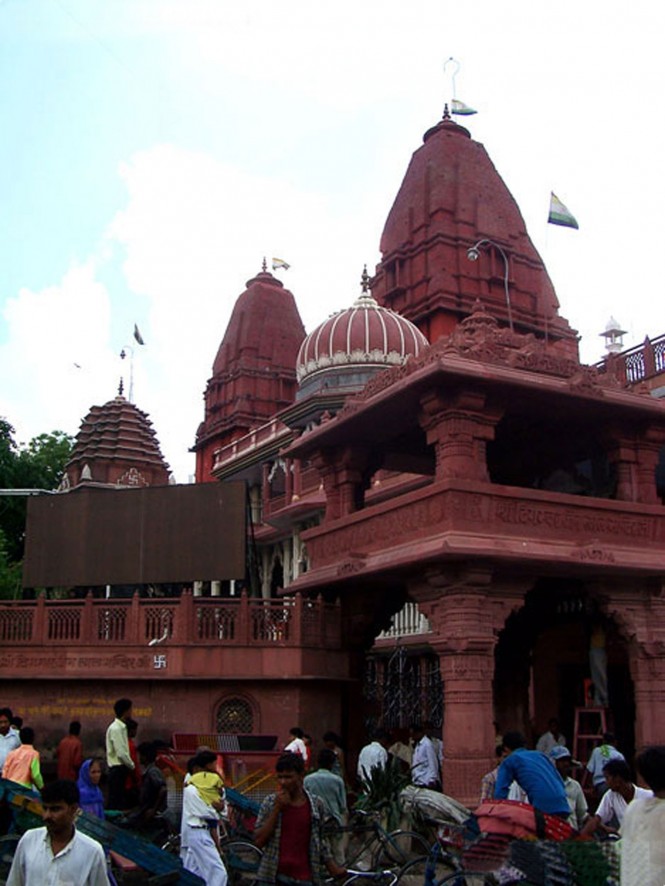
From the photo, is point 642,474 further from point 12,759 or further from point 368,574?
point 12,759

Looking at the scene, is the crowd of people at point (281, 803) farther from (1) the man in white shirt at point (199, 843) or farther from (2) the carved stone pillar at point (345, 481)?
(2) the carved stone pillar at point (345, 481)

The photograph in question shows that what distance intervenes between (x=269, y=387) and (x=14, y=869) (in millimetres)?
42033

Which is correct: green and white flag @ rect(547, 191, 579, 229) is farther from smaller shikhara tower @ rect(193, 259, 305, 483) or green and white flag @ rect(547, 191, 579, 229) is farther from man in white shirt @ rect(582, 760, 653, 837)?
smaller shikhara tower @ rect(193, 259, 305, 483)

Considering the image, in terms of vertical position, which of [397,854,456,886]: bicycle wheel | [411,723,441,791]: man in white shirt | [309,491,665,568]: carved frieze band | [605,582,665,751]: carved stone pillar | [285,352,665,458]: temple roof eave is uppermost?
[285,352,665,458]: temple roof eave

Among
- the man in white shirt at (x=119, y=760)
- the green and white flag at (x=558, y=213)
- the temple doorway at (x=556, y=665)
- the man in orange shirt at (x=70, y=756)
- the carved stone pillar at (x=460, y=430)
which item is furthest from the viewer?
the green and white flag at (x=558, y=213)

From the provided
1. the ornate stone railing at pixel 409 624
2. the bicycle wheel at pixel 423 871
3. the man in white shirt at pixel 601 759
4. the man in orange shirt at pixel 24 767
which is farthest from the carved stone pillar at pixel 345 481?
the ornate stone railing at pixel 409 624

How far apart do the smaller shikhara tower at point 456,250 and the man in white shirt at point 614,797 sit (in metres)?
29.1

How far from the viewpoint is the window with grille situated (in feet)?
51.1

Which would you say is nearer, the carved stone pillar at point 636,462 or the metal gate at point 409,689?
the carved stone pillar at point 636,462

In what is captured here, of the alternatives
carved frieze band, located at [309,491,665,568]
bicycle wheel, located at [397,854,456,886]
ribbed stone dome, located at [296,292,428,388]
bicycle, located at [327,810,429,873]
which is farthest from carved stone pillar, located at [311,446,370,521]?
ribbed stone dome, located at [296,292,428,388]

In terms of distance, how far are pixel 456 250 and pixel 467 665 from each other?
27.1 meters

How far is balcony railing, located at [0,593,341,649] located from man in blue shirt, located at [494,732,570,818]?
847cm

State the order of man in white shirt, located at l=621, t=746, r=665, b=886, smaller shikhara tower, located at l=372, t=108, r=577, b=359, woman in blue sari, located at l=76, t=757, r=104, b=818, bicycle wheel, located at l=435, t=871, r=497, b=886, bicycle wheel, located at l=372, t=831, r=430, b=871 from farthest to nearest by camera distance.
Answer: smaller shikhara tower, located at l=372, t=108, r=577, b=359, bicycle wheel, located at l=372, t=831, r=430, b=871, woman in blue sari, located at l=76, t=757, r=104, b=818, bicycle wheel, located at l=435, t=871, r=497, b=886, man in white shirt, located at l=621, t=746, r=665, b=886

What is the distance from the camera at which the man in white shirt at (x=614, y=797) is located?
22.6 ft
